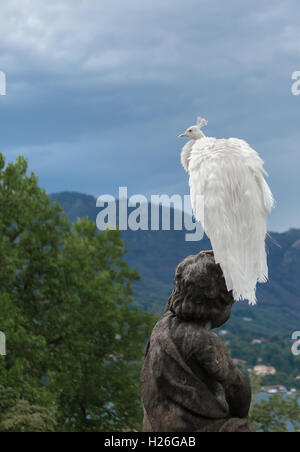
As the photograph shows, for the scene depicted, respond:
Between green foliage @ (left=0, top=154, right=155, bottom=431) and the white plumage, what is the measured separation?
39.2 ft

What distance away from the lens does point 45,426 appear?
13867 millimetres

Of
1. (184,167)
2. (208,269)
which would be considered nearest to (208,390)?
(208,269)

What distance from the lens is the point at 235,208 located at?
6020 mm

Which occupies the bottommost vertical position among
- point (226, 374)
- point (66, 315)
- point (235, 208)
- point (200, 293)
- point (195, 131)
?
point (66, 315)

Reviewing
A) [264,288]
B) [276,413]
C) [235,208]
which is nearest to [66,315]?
[276,413]

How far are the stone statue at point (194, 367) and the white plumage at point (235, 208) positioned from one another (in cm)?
20

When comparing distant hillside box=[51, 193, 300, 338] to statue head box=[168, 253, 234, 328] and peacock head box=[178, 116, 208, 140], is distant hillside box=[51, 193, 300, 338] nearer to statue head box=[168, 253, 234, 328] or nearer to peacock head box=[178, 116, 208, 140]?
peacock head box=[178, 116, 208, 140]

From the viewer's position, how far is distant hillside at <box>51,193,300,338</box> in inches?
4058

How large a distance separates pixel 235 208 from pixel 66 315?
13.8m

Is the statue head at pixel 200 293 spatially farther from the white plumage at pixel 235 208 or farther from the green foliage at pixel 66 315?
the green foliage at pixel 66 315

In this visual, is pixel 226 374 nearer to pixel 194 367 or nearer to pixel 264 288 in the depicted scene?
pixel 194 367

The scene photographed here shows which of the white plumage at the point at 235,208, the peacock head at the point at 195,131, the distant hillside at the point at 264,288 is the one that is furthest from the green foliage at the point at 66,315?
the distant hillside at the point at 264,288

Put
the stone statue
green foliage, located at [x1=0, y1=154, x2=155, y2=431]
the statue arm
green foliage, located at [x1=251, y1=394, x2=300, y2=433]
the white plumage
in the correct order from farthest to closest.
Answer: green foliage, located at [x1=251, y1=394, x2=300, y2=433] → green foliage, located at [x1=0, y1=154, x2=155, y2=431] → the white plumage → the statue arm → the stone statue

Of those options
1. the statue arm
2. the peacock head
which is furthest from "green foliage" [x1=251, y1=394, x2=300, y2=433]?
the statue arm
